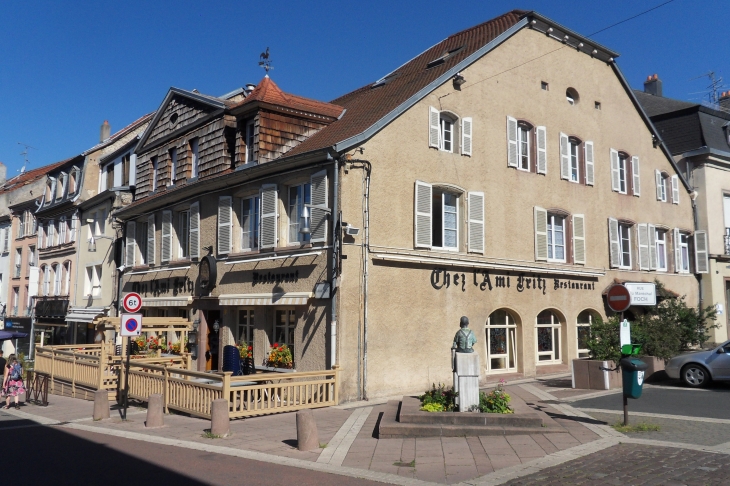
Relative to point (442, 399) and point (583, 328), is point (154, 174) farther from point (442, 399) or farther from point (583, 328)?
point (442, 399)

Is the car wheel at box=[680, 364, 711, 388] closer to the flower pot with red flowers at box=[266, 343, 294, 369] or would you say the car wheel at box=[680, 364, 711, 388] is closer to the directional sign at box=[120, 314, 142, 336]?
the flower pot with red flowers at box=[266, 343, 294, 369]

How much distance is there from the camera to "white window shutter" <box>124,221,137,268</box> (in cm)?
2464

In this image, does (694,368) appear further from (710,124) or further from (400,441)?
(710,124)

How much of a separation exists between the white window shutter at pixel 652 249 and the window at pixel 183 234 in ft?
53.2

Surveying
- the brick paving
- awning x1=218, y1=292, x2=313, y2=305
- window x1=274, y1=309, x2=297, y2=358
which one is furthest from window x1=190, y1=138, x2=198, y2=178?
the brick paving

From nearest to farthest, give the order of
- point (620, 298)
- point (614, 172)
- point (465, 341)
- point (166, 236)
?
point (465, 341), point (620, 298), point (166, 236), point (614, 172)

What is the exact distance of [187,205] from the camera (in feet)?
69.8

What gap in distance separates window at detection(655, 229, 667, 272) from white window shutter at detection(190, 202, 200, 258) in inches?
642

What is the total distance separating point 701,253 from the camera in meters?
24.8

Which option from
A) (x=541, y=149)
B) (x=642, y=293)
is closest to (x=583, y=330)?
(x=642, y=293)

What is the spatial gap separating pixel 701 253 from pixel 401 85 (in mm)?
13768

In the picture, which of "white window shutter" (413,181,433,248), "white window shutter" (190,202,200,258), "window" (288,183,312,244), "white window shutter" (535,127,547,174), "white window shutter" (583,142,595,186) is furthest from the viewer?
"white window shutter" (583,142,595,186)

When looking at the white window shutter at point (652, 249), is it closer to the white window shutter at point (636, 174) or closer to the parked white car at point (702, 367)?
the white window shutter at point (636, 174)

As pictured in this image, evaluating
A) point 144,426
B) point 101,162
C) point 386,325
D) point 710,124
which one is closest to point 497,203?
point 386,325
